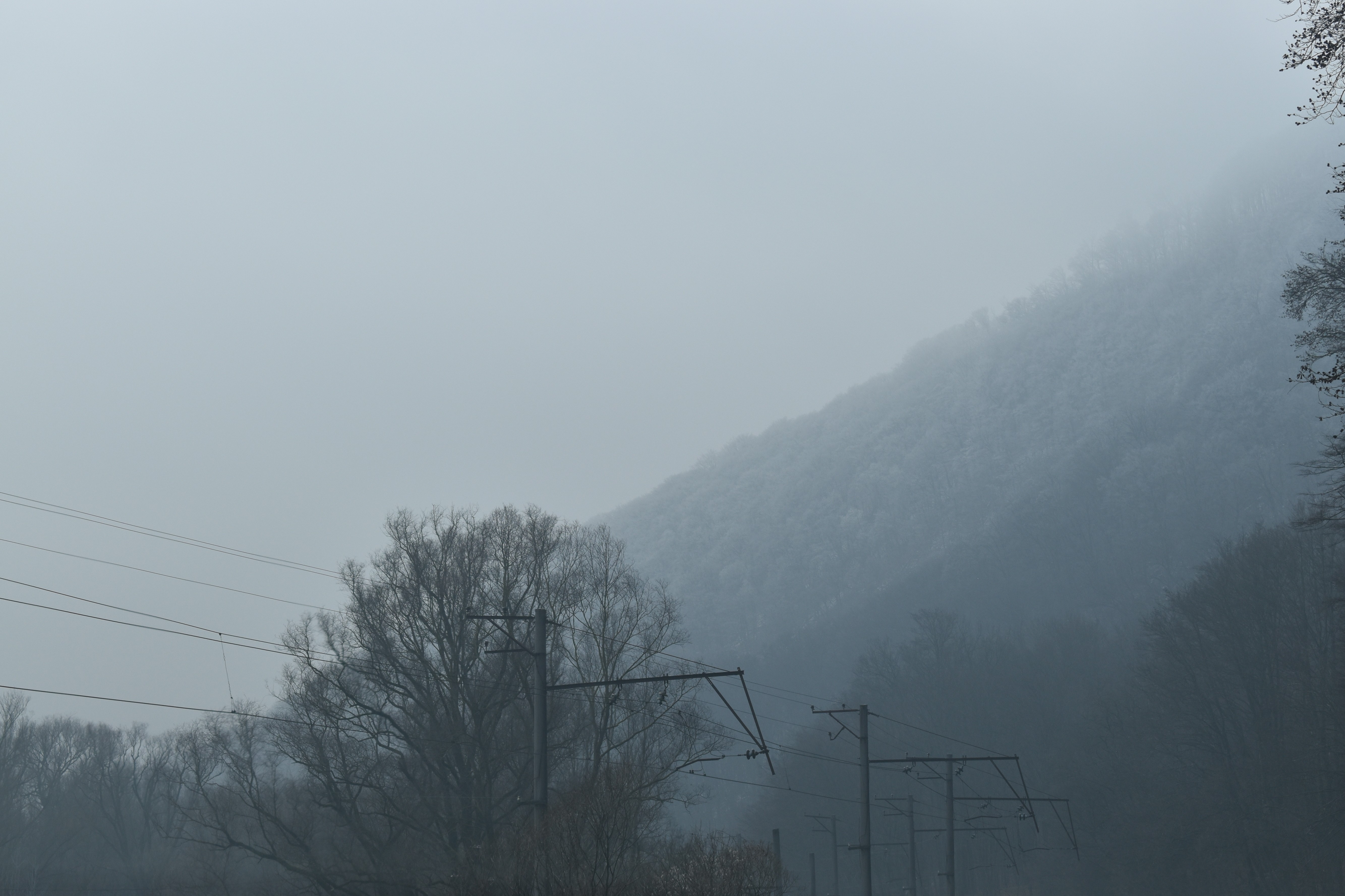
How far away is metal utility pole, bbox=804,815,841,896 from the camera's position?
52.1 m

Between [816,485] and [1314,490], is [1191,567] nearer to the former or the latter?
[1314,490]

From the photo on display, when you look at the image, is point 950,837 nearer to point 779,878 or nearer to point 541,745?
point 779,878

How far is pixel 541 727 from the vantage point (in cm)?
2183

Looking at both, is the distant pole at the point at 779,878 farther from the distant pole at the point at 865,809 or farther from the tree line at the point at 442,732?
the distant pole at the point at 865,809

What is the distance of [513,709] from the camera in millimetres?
32438

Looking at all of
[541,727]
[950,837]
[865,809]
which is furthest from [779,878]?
[950,837]

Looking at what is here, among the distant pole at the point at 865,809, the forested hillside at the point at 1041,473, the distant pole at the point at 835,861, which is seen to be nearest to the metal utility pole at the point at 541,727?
the distant pole at the point at 865,809

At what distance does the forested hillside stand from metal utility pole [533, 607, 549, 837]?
9117 centimetres

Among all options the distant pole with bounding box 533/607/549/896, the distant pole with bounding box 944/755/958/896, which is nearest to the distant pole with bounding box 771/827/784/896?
the distant pole with bounding box 533/607/549/896

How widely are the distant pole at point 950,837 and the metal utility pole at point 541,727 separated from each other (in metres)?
16.4

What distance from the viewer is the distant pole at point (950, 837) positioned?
35.4 meters

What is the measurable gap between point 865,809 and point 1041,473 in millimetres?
128583

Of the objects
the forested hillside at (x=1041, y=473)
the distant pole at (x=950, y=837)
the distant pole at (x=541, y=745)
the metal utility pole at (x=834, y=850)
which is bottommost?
the metal utility pole at (x=834, y=850)

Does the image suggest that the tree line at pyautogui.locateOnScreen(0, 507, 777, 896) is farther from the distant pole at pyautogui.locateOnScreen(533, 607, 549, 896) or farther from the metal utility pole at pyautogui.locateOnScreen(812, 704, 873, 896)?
the metal utility pole at pyautogui.locateOnScreen(812, 704, 873, 896)
